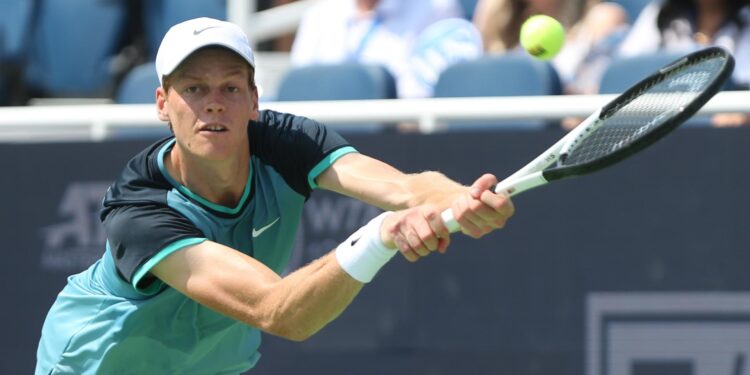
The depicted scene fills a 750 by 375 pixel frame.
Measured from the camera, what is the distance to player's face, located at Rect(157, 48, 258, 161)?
3.46 metres

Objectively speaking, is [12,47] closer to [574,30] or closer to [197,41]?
[574,30]

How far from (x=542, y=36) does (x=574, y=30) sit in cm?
48

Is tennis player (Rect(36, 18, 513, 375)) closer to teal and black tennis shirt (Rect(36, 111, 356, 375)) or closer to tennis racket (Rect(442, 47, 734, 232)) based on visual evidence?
teal and black tennis shirt (Rect(36, 111, 356, 375))

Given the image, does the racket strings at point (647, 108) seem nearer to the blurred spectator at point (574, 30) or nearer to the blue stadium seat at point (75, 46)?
the blurred spectator at point (574, 30)

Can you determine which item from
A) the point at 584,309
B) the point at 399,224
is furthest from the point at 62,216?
the point at 399,224

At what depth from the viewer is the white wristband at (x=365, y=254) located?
9.66ft

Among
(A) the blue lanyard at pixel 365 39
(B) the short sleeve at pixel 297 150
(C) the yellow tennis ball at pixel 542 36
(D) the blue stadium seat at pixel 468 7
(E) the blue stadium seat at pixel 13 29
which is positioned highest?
(D) the blue stadium seat at pixel 468 7

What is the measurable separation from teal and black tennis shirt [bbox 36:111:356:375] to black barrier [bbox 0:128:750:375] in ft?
4.41

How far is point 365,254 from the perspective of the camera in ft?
9.68

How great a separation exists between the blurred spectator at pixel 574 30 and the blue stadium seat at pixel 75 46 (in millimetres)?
2114

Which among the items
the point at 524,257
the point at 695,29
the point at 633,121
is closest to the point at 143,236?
the point at 633,121

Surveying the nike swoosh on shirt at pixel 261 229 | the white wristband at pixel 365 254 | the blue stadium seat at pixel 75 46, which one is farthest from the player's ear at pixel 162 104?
the blue stadium seat at pixel 75 46

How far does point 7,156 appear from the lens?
221 inches

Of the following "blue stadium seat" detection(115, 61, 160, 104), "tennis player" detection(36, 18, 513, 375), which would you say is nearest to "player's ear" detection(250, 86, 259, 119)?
"tennis player" detection(36, 18, 513, 375)
